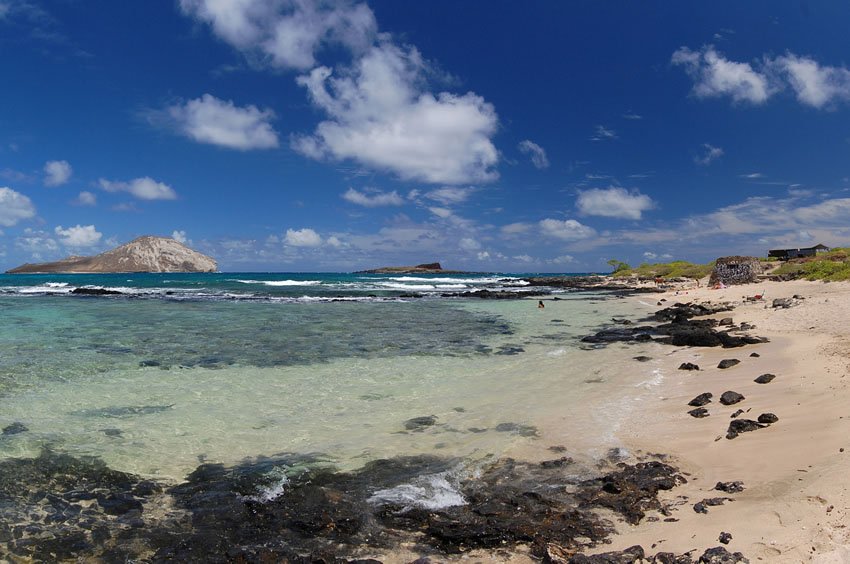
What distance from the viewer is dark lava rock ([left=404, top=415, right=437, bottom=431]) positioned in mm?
8219

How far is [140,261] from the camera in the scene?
165500 mm

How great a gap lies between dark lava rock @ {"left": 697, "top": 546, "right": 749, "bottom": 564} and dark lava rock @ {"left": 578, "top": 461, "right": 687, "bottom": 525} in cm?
101

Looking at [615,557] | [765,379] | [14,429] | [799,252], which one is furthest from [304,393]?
[799,252]

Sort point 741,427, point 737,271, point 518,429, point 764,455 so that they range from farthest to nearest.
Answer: point 737,271 < point 518,429 < point 741,427 < point 764,455

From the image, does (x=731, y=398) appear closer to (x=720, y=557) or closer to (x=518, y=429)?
(x=518, y=429)

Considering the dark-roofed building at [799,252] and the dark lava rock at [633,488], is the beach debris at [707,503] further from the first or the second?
the dark-roofed building at [799,252]

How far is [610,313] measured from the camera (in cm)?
2844

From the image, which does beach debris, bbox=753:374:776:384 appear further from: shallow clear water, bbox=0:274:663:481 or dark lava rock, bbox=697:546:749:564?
dark lava rock, bbox=697:546:749:564

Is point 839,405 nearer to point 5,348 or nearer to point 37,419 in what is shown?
point 37,419

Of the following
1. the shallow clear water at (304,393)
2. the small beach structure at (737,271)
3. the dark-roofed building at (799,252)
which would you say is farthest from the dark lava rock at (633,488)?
the dark-roofed building at (799,252)

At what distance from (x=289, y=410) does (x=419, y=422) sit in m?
2.72

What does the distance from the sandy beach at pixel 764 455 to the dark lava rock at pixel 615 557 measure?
154 mm

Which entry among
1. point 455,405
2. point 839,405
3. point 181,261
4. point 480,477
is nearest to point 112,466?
point 480,477

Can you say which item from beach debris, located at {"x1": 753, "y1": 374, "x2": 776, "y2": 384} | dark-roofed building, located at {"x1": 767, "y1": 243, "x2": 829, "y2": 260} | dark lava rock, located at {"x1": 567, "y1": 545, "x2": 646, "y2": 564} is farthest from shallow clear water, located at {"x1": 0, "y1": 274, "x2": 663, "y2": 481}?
dark-roofed building, located at {"x1": 767, "y1": 243, "x2": 829, "y2": 260}
